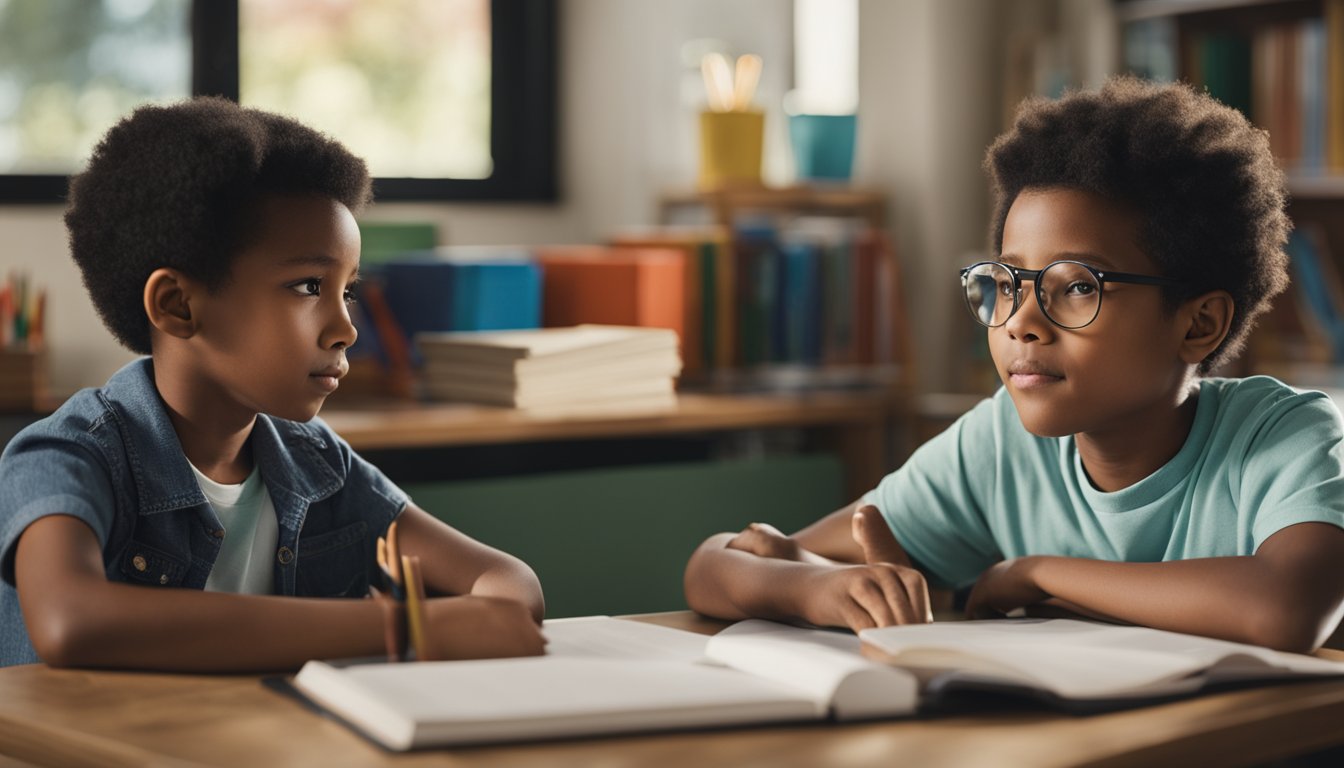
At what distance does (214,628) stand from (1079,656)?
585mm

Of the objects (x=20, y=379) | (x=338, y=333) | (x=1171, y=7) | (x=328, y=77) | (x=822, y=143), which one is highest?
(x=1171, y=7)

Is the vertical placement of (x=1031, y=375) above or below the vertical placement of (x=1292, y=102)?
below

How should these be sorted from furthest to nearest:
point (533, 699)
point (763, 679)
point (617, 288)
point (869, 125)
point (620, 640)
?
1. point (869, 125)
2. point (617, 288)
3. point (620, 640)
4. point (763, 679)
5. point (533, 699)

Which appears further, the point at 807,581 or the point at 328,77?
the point at 328,77

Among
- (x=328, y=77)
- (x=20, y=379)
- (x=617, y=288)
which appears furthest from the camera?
(x=328, y=77)

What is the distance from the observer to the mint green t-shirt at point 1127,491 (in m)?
1.30

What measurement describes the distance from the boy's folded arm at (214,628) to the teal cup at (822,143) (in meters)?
2.45

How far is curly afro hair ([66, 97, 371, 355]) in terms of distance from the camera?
1347 millimetres

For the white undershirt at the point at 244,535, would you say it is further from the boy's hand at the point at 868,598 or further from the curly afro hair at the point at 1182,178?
the curly afro hair at the point at 1182,178

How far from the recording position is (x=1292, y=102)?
3.20 m

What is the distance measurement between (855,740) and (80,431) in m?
0.70

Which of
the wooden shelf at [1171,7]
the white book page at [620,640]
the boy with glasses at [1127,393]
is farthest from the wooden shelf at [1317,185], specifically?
the white book page at [620,640]

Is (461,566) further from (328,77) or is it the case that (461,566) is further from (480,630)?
(328,77)

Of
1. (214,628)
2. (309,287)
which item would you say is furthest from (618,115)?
(214,628)
